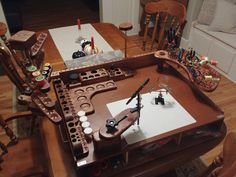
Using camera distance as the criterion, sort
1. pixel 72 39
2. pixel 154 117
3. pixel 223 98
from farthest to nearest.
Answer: pixel 223 98 → pixel 72 39 → pixel 154 117

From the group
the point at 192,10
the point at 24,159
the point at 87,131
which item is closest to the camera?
the point at 87,131

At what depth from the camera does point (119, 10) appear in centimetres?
341

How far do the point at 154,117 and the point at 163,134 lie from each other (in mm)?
116

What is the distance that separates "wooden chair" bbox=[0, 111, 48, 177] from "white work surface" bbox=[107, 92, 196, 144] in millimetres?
524

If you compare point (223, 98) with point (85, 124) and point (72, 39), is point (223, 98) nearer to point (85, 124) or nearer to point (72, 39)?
point (72, 39)

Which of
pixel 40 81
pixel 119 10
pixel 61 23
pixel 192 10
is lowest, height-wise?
pixel 61 23

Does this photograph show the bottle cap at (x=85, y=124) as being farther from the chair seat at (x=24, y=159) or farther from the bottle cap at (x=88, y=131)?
the chair seat at (x=24, y=159)

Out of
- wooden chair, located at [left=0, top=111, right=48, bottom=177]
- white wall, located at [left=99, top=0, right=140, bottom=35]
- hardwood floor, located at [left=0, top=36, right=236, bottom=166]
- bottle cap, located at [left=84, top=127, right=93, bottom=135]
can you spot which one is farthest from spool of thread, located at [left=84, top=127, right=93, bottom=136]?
white wall, located at [left=99, top=0, right=140, bottom=35]

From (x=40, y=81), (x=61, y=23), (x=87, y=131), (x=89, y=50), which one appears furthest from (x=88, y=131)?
(x=61, y=23)

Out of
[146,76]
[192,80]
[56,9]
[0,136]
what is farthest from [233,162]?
[56,9]

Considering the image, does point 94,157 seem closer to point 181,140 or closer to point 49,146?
point 49,146

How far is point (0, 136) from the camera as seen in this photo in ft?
6.57

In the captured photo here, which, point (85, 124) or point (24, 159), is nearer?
point (85, 124)

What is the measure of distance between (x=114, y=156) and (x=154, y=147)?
19 cm
